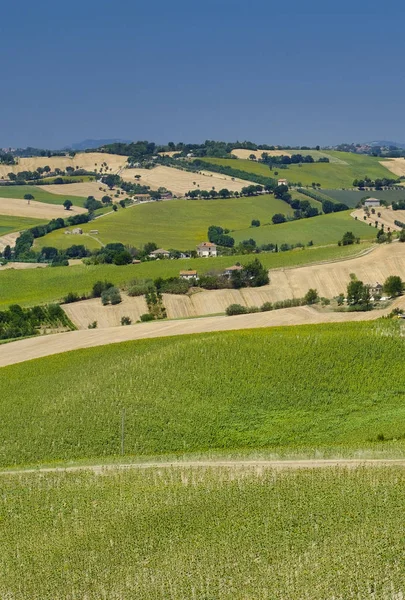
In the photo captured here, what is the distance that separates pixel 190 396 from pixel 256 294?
5046 centimetres

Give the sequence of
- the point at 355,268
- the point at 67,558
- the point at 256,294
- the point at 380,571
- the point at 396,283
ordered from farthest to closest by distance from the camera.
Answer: the point at 355,268
the point at 256,294
the point at 396,283
the point at 67,558
the point at 380,571

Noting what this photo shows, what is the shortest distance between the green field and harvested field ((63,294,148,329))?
58.0m

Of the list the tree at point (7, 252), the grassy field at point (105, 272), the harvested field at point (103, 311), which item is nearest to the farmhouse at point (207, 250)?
the grassy field at point (105, 272)

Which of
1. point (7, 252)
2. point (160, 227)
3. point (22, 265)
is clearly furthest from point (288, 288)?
point (160, 227)

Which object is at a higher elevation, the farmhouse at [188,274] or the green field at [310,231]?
the green field at [310,231]

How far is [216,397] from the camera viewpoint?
6347 cm

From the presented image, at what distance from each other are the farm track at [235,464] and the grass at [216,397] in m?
2.37

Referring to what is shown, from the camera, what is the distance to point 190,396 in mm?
63906

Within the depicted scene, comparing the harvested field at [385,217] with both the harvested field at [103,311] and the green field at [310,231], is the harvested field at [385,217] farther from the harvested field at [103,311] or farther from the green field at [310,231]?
the harvested field at [103,311]

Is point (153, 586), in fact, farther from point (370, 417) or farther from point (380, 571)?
point (370, 417)

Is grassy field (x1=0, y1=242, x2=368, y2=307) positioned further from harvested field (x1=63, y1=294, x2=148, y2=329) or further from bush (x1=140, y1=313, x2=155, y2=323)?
bush (x1=140, y1=313, x2=155, y2=323)

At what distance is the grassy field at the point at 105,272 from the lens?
122 metres

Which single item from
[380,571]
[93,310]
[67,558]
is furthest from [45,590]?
[93,310]

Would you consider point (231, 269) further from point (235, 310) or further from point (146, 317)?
point (235, 310)
